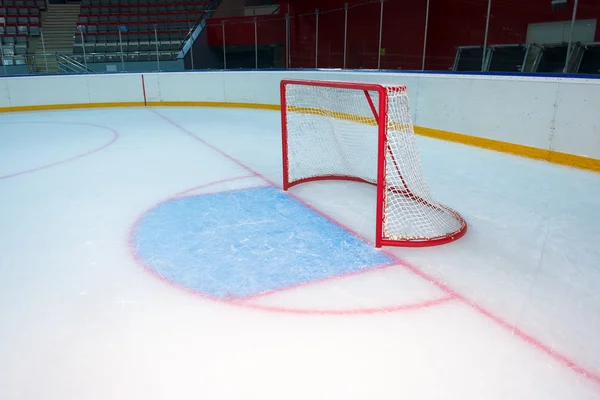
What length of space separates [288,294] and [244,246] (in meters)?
0.65

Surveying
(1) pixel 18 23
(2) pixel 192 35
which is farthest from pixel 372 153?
(1) pixel 18 23

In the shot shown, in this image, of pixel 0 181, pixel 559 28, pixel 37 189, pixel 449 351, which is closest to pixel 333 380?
pixel 449 351

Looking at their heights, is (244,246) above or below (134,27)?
below

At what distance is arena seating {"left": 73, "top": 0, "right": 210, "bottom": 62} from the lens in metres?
12.4

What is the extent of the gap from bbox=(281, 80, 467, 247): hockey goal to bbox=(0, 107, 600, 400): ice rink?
169 mm

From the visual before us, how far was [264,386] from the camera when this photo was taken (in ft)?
5.22

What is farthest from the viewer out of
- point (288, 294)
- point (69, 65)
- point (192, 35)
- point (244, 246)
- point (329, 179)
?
point (192, 35)

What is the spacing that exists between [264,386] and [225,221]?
1678mm

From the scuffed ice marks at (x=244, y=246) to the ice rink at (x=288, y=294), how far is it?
15 millimetres

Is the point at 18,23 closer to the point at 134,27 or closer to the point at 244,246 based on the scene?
the point at 134,27

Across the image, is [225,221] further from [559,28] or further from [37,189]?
[559,28]

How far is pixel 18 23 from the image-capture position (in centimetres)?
1462

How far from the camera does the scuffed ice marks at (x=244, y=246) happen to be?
2.32 m

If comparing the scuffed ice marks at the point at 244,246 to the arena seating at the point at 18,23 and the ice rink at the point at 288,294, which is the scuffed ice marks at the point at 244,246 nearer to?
the ice rink at the point at 288,294
